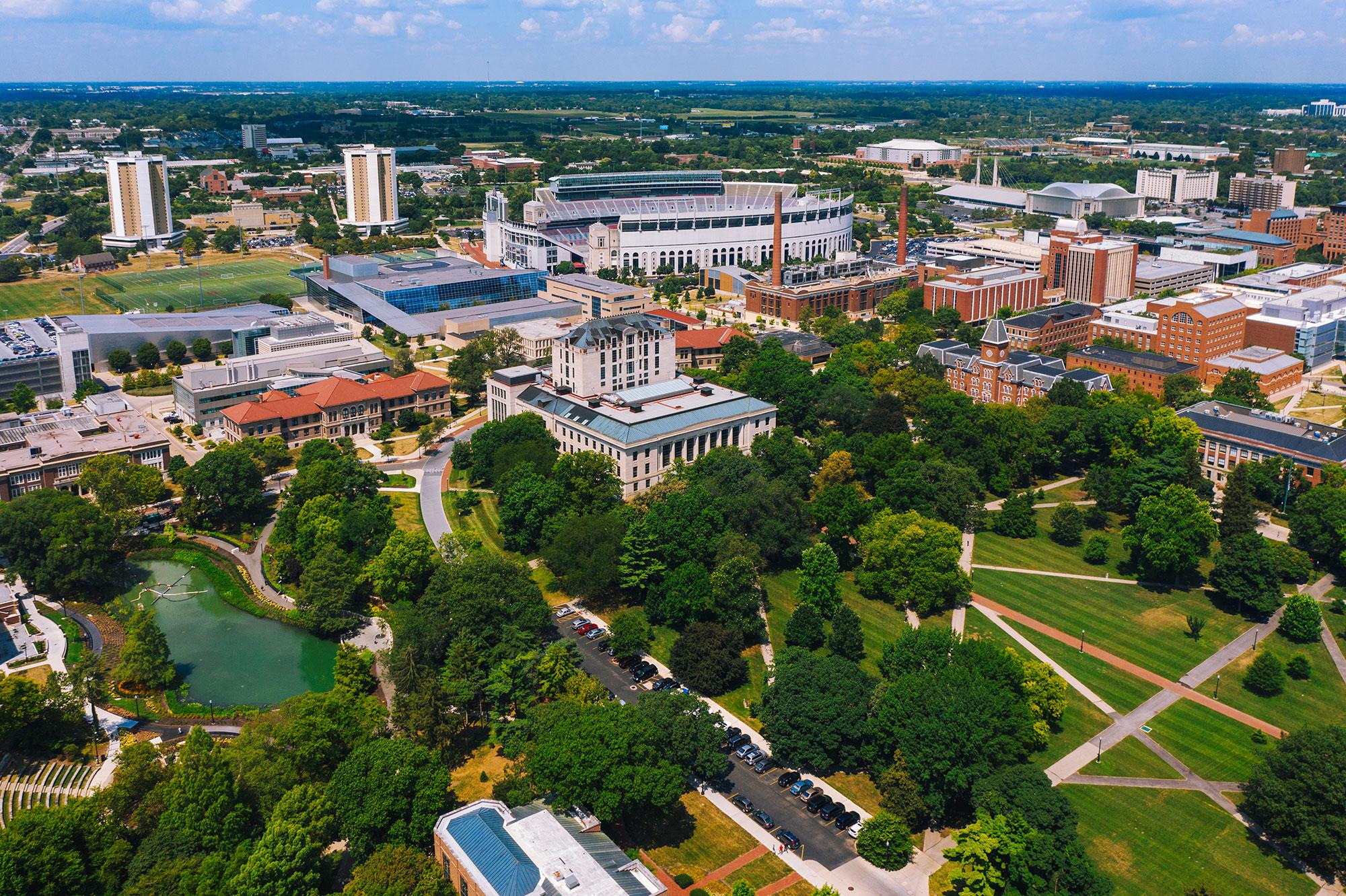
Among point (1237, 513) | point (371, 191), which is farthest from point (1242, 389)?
point (371, 191)

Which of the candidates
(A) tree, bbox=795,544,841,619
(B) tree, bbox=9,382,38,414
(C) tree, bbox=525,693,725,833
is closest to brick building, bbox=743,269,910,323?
(A) tree, bbox=795,544,841,619

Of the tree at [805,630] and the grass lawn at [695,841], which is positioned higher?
the tree at [805,630]

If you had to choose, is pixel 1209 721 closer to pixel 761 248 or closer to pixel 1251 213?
pixel 761 248

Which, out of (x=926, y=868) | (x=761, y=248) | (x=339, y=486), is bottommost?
(x=926, y=868)

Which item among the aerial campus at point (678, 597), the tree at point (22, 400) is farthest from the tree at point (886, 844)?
the tree at point (22, 400)

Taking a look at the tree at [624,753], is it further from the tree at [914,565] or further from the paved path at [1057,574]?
the paved path at [1057,574]

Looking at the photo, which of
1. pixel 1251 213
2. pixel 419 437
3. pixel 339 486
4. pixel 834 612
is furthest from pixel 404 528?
pixel 1251 213
